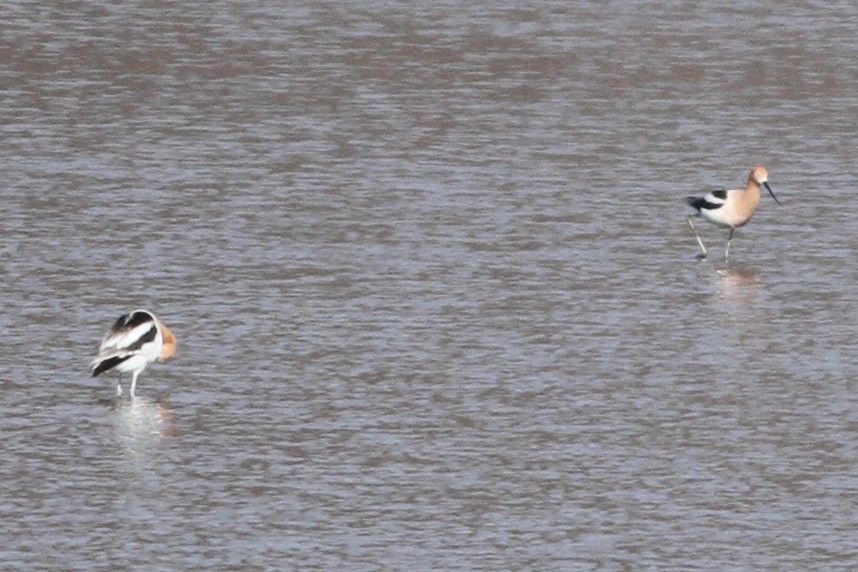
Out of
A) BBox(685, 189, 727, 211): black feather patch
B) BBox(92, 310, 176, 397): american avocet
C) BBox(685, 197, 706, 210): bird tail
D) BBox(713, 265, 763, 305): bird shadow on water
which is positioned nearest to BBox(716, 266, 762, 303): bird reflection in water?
BBox(713, 265, 763, 305): bird shadow on water

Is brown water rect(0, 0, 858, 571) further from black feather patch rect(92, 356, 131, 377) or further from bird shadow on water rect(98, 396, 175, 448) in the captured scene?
black feather patch rect(92, 356, 131, 377)

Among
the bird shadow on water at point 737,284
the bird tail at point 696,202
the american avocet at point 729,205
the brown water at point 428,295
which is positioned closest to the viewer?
the brown water at point 428,295

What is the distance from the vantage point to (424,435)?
54.4 feet

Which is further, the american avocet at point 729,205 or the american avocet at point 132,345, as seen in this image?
the american avocet at point 729,205

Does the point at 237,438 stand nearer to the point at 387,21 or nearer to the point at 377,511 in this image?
the point at 377,511

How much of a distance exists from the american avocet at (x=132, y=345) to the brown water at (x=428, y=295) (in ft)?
1.11

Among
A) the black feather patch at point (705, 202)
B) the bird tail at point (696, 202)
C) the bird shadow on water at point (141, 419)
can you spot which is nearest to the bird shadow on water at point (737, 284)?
the black feather patch at point (705, 202)

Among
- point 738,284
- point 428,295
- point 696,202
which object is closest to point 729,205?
point 696,202

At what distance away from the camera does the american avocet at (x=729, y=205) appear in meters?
23.4

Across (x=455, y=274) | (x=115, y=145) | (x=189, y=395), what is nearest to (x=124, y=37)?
(x=115, y=145)

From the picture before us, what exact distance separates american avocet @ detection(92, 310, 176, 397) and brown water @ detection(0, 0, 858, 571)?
1.11 ft

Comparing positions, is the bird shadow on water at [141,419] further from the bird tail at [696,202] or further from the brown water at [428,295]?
the bird tail at [696,202]

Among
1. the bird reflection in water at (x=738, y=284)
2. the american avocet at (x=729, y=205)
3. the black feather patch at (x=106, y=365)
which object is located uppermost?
the black feather patch at (x=106, y=365)

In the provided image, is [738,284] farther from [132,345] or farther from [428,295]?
[132,345]
